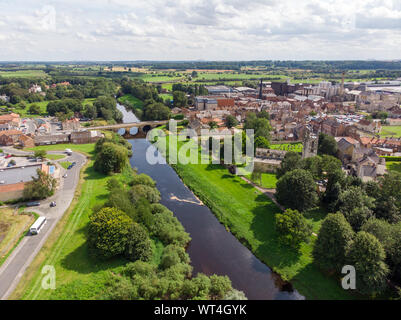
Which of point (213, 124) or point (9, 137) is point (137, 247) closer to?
point (213, 124)

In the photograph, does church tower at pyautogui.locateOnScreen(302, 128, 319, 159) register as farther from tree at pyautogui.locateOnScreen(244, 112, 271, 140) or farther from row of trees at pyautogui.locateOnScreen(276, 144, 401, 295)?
tree at pyautogui.locateOnScreen(244, 112, 271, 140)

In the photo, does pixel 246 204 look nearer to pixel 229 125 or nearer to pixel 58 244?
pixel 58 244

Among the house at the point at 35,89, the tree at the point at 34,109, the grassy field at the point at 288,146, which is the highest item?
the house at the point at 35,89

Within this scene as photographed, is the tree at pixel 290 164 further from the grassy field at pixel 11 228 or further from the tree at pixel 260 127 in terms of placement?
the grassy field at pixel 11 228

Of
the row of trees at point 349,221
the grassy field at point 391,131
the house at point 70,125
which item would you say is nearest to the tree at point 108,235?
the row of trees at point 349,221

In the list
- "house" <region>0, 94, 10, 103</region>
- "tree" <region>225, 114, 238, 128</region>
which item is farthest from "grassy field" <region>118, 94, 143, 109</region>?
"tree" <region>225, 114, 238, 128</region>

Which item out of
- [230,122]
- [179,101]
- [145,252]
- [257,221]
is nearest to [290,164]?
[257,221]
